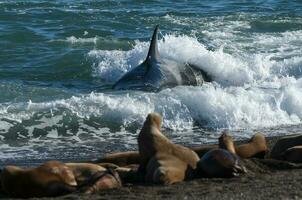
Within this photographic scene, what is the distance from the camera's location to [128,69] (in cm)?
1727

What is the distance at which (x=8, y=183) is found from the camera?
24.8ft

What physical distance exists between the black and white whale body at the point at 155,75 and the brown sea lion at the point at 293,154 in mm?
5216

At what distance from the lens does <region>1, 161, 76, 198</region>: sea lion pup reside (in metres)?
7.51

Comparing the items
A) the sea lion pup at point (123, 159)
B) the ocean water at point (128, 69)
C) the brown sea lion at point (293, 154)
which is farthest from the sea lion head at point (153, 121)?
the ocean water at point (128, 69)

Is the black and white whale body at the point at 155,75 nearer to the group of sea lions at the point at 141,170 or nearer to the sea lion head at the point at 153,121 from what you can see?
the sea lion head at the point at 153,121

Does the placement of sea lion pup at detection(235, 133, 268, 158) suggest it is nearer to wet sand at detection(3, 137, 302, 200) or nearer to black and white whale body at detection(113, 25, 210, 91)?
wet sand at detection(3, 137, 302, 200)

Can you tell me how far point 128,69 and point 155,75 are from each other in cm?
285

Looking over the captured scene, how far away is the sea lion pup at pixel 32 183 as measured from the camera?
7512mm

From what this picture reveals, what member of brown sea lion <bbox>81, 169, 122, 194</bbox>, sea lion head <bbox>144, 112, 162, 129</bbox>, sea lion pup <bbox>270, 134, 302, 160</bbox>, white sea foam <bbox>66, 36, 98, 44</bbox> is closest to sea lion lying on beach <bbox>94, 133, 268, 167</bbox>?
sea lion pup <bbox>270, 134, 302, 160</bbox>

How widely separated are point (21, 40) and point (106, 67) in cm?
350

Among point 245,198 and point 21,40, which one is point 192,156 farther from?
point 21,40

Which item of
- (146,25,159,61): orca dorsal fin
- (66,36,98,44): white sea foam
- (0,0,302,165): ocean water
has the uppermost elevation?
(146,25,159,61): orca dorsal fin

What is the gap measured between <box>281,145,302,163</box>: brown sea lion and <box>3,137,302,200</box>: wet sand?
0.54 metres

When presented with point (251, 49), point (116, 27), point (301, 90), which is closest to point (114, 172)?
point (301, 90)
